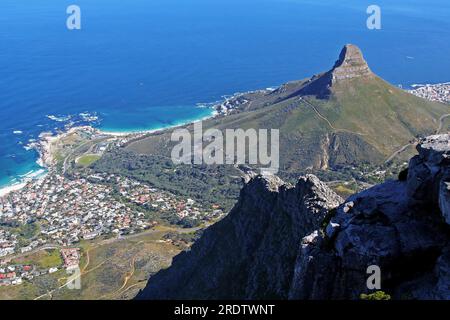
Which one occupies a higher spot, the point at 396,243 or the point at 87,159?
the point at 396,243

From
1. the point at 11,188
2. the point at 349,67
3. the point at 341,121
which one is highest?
the point at 349,67

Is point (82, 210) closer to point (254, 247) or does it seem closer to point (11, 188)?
point (11, 188)

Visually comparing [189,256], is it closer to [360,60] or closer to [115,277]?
[115,277]

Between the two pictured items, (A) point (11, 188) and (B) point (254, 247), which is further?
(A) point (11, 188)

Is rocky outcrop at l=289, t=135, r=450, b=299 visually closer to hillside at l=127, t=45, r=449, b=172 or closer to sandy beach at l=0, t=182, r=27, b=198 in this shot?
hillside at l=127, t=45, r=449, b=172

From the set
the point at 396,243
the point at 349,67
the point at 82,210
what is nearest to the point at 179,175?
the point at 82,210

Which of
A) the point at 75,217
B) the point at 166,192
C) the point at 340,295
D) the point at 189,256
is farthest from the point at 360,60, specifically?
the point at 340,295

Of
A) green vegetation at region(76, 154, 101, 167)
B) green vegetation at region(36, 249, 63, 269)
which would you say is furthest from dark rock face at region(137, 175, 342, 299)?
green vegetation at region(76, 154, 101, 167)

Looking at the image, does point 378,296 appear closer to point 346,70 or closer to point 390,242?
point 390,242

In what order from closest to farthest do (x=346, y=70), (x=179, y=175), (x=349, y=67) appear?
(x=179, y=175), (x=346, y=70), (x=349, y=67)

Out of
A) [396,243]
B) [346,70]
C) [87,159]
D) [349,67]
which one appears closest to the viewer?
[396,243]
